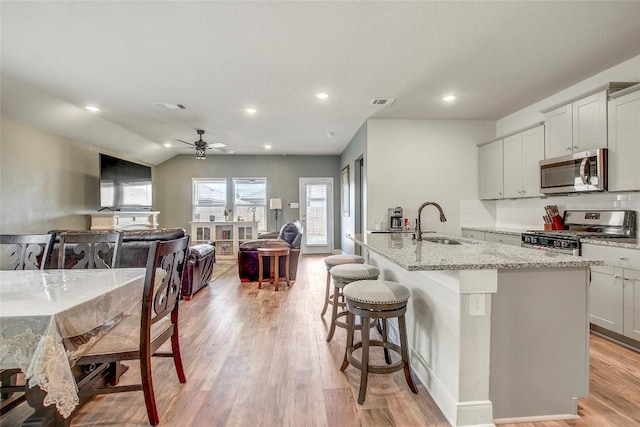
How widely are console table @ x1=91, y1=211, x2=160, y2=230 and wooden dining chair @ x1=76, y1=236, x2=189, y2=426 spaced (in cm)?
459

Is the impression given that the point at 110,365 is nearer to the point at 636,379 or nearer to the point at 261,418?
the point at 261,418

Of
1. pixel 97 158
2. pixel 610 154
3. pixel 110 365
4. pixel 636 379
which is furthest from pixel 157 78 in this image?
pixel 636 379

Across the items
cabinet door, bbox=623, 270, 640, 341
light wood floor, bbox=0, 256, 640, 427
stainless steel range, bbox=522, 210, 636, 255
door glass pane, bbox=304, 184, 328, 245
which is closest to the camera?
light wood floor, bbox=0, 256, 640, 427

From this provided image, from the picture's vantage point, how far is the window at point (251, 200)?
775 centimetres

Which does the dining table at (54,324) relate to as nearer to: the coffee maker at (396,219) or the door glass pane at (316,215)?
the coffee maker at (396,219)

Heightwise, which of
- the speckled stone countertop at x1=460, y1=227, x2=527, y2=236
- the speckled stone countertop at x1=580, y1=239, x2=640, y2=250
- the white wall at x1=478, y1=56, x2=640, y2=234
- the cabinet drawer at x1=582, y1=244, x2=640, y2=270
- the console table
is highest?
the white wall at x1=478, y1=56, x2=640, y2=234

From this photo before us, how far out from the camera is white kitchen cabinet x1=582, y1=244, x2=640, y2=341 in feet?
7.83

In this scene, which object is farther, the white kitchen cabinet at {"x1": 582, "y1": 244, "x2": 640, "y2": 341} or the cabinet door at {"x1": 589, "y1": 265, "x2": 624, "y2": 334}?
the cabinet door at {"x1": 589, "y1": 265, "x2": 624, "y2": 334}

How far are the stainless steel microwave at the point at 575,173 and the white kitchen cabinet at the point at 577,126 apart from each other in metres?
0.10

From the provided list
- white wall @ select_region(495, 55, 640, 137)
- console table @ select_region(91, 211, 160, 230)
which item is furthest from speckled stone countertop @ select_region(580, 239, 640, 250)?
console table @ select_region(91, 211, 160, 230)

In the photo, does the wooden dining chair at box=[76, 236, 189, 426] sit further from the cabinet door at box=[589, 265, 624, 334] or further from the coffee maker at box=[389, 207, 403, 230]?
the cabinet door at box=[589, 265, 624, 334]

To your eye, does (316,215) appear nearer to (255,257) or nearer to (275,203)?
(275,203)

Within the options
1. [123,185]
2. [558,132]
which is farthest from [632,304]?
[123,185]

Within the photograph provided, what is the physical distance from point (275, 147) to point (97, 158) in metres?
3.51
